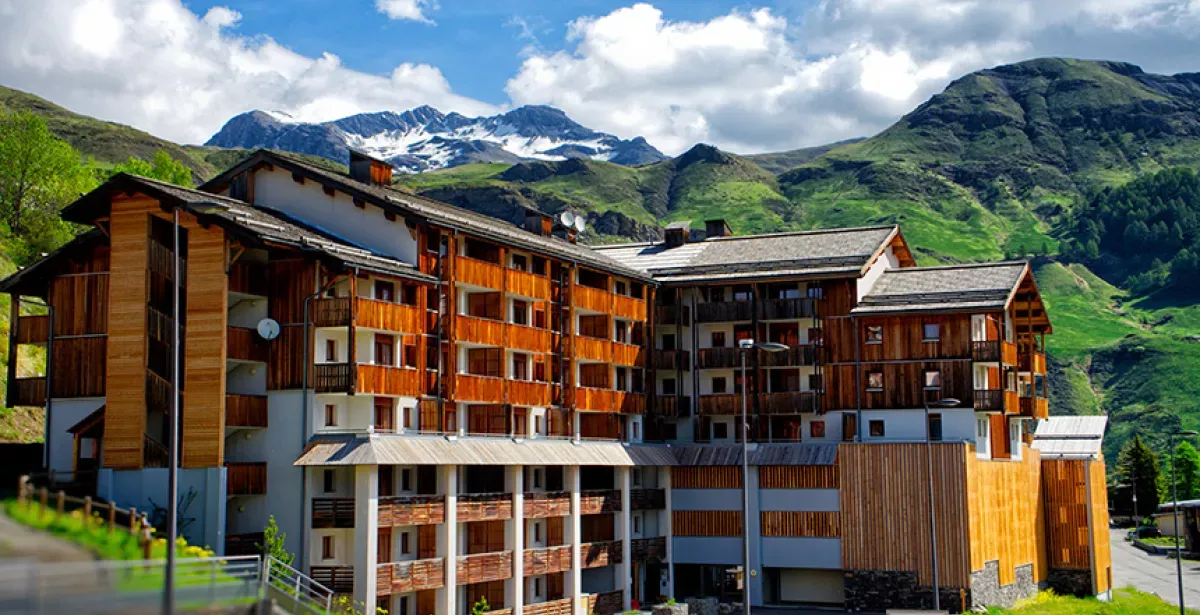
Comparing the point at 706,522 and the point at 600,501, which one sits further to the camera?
the point at 706,522

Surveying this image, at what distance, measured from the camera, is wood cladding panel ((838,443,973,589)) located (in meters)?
77.9

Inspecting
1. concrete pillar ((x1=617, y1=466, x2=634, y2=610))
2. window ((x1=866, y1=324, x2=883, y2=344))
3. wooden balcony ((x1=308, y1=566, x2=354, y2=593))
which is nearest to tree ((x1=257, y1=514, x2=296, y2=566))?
wooden balcony ((x1=308, y1=566, x2=354, y2=593))

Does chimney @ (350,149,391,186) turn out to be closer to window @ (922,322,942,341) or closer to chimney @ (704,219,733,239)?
chimney @ (704,219,733,239)

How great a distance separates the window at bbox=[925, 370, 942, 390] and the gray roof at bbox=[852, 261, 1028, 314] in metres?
3.77

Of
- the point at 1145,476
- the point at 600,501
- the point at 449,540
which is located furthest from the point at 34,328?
the point at 1145,476

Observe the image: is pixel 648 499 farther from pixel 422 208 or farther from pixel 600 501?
pixel 422 208

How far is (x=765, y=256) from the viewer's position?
89.8 metres

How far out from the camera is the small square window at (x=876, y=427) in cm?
8412

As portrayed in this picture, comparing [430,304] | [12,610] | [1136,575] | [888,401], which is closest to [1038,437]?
[1136,575]

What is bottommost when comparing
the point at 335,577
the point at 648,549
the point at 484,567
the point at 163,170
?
the point at 648,549

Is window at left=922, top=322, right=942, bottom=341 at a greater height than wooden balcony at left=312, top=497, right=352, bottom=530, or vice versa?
window at left=922, top=322, right=942, bottom=341

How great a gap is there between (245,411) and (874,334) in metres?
39.8

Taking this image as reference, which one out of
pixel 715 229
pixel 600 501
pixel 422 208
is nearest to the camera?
pixel 422 208

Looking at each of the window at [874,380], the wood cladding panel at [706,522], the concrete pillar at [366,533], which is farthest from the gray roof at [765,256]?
the concrete pillar at [366,533]
